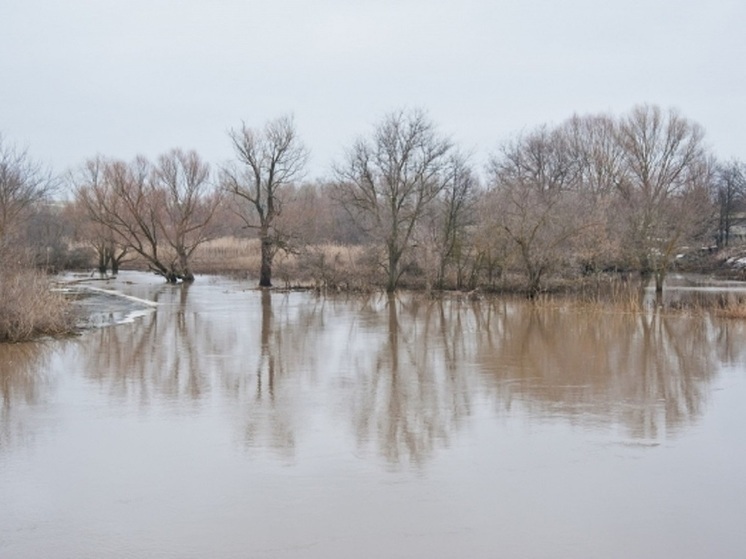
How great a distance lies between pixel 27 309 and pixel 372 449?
9.63 m

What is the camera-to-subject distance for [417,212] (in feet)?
95.4

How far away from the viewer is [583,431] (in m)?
8.33

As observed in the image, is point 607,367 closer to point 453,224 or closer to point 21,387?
point 21,387

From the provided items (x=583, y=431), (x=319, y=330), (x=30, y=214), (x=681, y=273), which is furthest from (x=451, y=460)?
(x=681, y=273)

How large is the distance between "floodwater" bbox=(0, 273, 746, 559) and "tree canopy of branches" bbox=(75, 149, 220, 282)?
2123 centimetres

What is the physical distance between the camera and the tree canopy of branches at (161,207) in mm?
36156

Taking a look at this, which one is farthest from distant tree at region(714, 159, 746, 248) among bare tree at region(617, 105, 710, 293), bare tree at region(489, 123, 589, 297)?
bare tree at region(489, 123, 589, 297)

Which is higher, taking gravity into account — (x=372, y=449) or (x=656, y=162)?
(x=656, y=162)

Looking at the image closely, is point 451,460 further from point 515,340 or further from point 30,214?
point 30,214

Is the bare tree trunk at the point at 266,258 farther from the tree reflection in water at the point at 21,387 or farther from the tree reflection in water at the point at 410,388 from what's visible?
the tree reflection in water at the point at 21,387

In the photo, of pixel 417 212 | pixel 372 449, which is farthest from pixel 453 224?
pixel 372 449

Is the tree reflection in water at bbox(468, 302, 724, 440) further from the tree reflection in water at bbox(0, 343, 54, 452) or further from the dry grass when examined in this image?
the dry grass

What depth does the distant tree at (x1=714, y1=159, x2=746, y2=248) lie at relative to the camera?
52062 mm

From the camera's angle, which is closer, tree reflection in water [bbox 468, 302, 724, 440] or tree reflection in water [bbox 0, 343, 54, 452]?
tree reflection in water [bbox 0, 343, 54, 452]
